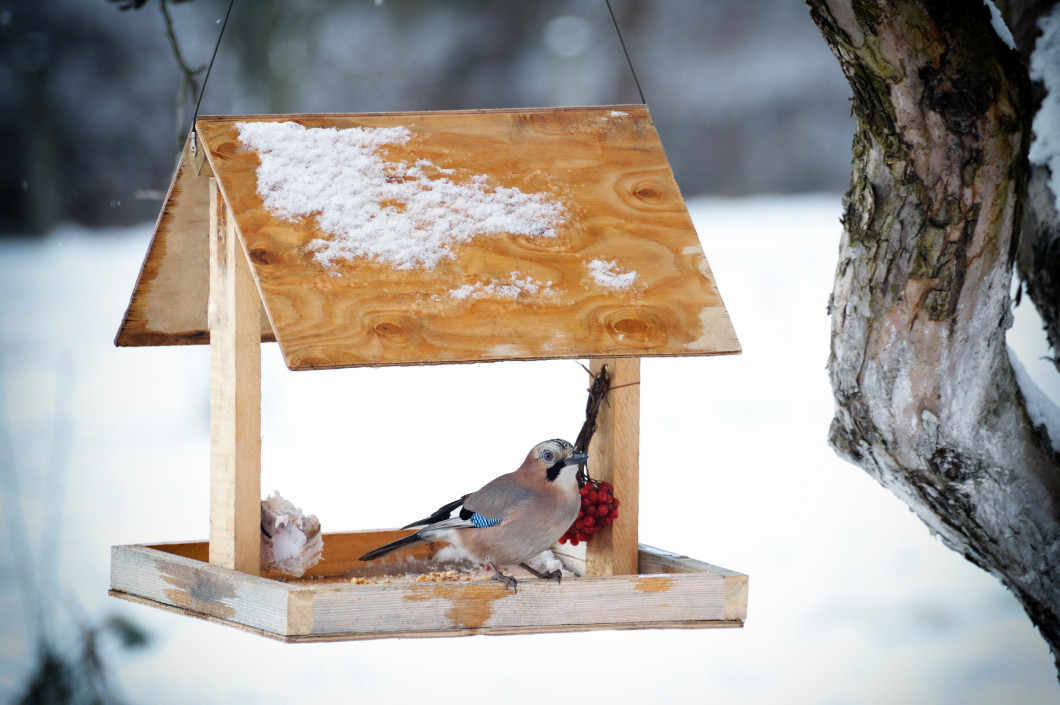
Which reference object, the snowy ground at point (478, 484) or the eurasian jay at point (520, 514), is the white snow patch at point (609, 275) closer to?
the eurasian jay at point (520, 514)

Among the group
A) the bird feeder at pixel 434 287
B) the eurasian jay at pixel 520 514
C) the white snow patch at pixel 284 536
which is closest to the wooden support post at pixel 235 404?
the bird feeder at pixel 434 287

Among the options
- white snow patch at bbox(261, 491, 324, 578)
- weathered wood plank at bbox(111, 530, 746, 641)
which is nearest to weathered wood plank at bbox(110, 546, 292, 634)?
weathered wood plank at bbox(111, 530, 746, 641)

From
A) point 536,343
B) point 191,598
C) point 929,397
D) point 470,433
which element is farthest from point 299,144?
point 470,433

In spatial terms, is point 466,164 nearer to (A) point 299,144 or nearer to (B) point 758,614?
(A) point 299,144

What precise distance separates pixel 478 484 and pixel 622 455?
321cm

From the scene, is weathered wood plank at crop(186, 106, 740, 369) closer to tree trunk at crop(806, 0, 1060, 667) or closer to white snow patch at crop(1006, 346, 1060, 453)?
tree trunk at crop(806, 0, 1060, 667)

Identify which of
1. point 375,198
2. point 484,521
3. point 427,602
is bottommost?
point 427,602

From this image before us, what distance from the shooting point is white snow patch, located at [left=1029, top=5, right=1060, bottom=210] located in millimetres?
2490

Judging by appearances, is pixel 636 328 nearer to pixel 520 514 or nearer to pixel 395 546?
pixel 520 514

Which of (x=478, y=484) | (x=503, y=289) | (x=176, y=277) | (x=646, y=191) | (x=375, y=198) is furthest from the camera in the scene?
(x=478, y=484)

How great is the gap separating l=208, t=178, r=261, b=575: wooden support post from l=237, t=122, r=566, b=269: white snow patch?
0.49 feet

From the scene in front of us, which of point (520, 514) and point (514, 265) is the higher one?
point (514, 265)

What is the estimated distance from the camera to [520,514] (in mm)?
2031

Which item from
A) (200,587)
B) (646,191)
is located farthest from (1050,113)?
(200,587)
